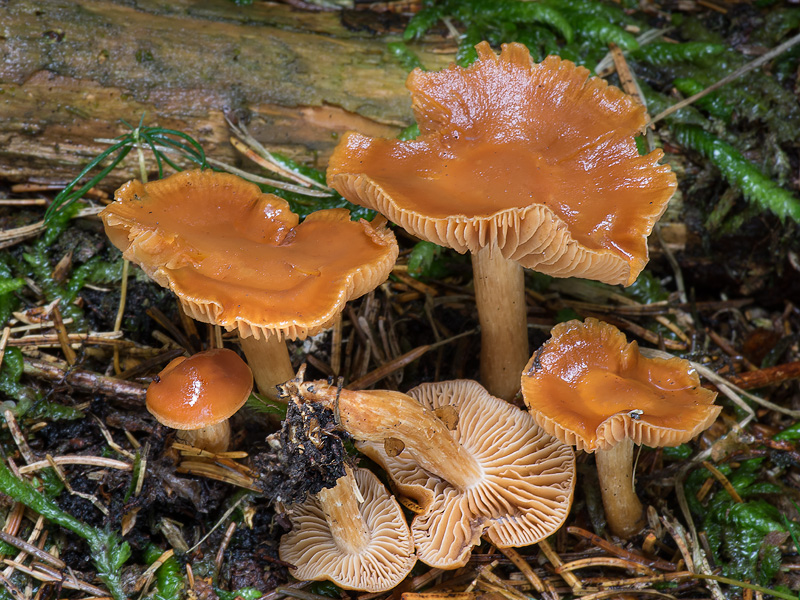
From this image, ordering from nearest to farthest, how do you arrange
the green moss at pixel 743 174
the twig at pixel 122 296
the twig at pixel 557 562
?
1. the twig at pixel 557 562
2. the twig at pixel 122 296
3. the green moss at pixel 743 174

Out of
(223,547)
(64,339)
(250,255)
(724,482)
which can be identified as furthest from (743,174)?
(64,339)

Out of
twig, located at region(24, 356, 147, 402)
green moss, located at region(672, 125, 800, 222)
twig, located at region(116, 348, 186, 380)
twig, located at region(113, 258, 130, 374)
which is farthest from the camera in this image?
green moss, located at region(672, 125, 800, 222)

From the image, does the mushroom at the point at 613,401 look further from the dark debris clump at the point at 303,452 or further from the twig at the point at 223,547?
the twig at the point at 223,547

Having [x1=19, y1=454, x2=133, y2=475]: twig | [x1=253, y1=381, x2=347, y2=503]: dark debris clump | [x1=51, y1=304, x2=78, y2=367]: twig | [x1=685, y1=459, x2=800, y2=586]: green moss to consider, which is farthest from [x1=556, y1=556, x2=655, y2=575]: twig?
[x1=51, y1=304, x2=78, y2=367]: twig

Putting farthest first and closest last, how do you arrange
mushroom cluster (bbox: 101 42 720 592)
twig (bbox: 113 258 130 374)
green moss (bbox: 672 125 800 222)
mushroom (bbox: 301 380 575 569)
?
green moss (bbox: 672 125 800 222) < twig (bbox: 113 258 130 374) < mushroom (bbox: 301 380 575 569) < mushroom cluster (bbox: 101 42 720 592)

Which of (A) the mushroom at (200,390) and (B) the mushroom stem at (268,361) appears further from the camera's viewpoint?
(B) the mushroom stem at (268,361)

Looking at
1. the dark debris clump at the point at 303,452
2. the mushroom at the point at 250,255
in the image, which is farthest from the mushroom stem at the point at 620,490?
the mushroom at the point at 250,255

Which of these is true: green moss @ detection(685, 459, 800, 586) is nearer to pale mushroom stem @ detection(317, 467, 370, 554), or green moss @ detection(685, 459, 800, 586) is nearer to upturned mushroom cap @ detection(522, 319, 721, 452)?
upturned mushroom cap @ detection(522, 319, 721, 452)
